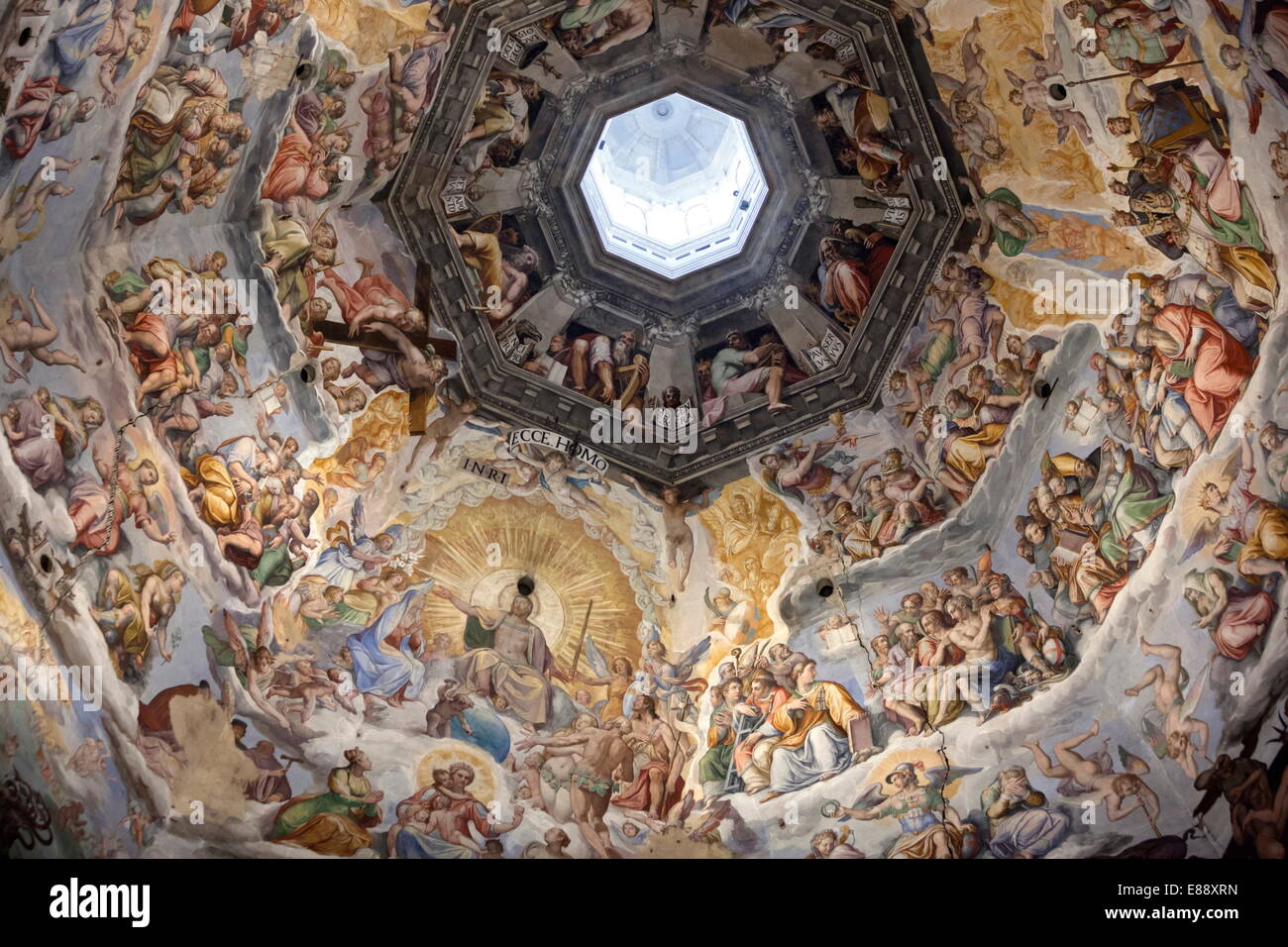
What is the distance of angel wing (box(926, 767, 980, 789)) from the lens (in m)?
15.0

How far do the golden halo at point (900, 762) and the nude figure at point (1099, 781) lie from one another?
41.1 inches

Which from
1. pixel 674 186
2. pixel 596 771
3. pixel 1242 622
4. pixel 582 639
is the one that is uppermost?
pixel 674 186

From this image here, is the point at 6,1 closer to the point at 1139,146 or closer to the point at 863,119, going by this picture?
the point at 863,119

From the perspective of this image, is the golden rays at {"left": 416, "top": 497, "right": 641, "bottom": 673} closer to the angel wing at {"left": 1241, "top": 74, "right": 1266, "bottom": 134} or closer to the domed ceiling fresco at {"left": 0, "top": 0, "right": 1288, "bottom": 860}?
the domed ceiling fresco at {"left": 0, "top": 0, "right": 1288, "bottom": 860}

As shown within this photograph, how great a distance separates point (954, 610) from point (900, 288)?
3957mm

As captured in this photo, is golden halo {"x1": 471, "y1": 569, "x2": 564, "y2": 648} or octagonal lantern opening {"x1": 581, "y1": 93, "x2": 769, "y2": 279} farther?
octagonal lantern opening {"x1": 581, "y1": 93, "x2": 769, "y2": 279}

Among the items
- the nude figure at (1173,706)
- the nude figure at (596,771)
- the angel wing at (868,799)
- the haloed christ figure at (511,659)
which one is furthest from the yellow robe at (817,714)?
the nude figure at (1173,706)

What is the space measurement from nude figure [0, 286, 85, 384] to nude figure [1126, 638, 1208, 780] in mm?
11330

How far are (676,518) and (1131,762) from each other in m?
6.20

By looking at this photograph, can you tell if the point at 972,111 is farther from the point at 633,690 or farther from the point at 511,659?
the point at 511,659

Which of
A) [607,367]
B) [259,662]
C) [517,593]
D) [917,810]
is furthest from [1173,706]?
[259,662]

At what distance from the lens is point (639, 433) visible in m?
17.6

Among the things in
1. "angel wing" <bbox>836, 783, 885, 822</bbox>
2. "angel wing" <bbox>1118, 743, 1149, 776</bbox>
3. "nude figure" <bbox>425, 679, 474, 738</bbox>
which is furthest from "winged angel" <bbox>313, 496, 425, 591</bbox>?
"angel wing" <bbox>1118, 743, 1149, 776</bbox>

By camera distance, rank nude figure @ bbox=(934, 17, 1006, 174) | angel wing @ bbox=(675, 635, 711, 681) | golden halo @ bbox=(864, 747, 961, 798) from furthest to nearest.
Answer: angel wing @ bbox=(675, 635, 711, 681) → golden halo @ bbox=(864, 747, 961, 798) → nude figure @ bbox=(934, 17, 1006, 174)
